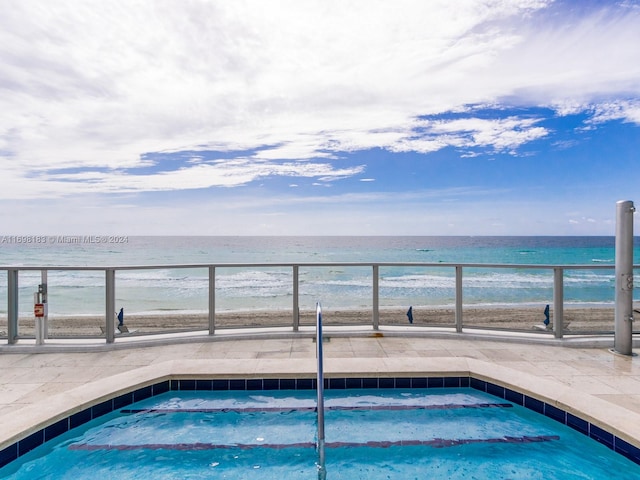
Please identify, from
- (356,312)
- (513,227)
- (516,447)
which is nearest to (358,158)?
(513,227)

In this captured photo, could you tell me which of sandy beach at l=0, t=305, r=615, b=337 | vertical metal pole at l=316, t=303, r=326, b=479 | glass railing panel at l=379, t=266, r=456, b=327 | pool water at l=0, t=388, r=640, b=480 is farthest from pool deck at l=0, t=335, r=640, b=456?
sandy beach at l=0, t=305, r=615, b=337

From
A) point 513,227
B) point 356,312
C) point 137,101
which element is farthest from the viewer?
point 513,227

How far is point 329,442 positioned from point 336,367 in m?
0.88

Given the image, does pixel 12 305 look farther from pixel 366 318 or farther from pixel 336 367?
pixel 366 318

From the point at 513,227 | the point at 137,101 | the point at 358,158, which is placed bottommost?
the point at 513,227

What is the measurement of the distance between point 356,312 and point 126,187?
28237 millimetres

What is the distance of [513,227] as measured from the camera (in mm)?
26422

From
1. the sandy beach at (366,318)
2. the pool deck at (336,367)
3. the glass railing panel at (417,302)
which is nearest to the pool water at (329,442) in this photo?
the pool deck at (336,367)

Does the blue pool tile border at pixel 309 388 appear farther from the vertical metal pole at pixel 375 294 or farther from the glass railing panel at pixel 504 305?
the glass railing panel at pixel 504 305

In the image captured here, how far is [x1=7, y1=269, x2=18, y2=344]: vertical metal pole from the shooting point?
4.42 meters

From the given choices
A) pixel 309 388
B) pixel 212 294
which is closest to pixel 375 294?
pixel 309 388

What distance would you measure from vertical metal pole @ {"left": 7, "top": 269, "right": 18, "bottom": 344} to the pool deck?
0.65ft

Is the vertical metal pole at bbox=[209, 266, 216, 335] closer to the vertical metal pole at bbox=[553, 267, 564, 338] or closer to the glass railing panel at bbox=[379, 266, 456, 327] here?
the vertical metal pole at bbox=[553, 267, 564, 338]

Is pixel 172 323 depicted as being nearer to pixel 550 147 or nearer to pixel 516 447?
pixel 516 447
